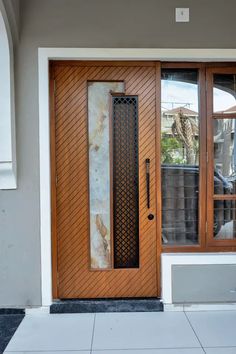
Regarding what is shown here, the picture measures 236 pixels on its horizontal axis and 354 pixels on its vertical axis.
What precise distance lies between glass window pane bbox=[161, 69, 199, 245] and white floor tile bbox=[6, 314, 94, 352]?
106cm

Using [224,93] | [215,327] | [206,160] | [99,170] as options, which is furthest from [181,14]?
[215,327]

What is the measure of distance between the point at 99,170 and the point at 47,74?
99cm

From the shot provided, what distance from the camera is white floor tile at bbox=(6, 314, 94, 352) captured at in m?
2.38

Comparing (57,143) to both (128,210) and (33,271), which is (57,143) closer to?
(128,210)

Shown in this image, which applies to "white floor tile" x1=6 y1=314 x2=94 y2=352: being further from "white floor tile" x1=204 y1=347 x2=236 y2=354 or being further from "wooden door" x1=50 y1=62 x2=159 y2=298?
"white floor tile" x1=204 y1=347 x2=236 y2=354

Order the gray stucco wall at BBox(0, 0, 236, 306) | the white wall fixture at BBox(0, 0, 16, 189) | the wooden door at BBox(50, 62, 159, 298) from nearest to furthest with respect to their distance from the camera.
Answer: the white wall fixture at BBox(0, 0, 16, 189) → the gray stucco wall at BBox(0, 0, 236, 306) → the wooden door at BBox(50, 62, 159, 298)

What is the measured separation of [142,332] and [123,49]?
95.4 inches

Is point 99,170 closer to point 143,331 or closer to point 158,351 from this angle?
point 143,331

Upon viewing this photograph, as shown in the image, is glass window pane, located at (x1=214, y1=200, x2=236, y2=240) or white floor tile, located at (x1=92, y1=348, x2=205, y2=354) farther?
glass window pane, located at (x1=214, y1=200, x2=236, y2=240)

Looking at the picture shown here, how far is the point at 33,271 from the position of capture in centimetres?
288

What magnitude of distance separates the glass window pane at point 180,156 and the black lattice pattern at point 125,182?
278 millimetres

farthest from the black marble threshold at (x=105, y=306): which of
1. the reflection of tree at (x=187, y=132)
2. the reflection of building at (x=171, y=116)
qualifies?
the reflection of building at (x=171, y=116)

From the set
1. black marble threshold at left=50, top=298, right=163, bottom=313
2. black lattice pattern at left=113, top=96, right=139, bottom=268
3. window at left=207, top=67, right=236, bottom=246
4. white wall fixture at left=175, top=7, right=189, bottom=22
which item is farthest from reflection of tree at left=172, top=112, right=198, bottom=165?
black marble threshold at left=50, top=298, right=163, bottom=313

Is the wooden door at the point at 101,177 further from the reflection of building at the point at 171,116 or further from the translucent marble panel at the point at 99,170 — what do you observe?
the reflection of building at the point at 171,116
